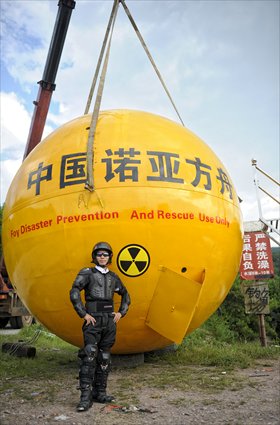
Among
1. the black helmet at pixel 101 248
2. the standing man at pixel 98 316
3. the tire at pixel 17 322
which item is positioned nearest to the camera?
the standing man at pixel 98 316

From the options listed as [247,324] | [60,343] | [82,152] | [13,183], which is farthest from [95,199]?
[247,324]

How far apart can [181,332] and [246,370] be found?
5.25 feet

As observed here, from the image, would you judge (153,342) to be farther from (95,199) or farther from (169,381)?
(95,199)

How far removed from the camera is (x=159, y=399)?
4492mm

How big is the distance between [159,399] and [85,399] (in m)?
0.87

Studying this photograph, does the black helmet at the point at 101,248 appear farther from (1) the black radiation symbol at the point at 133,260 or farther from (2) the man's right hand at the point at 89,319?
(2) the man's right hand at the point at 89,319

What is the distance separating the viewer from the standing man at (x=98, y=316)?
431 centimetres

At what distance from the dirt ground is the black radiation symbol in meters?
1.43

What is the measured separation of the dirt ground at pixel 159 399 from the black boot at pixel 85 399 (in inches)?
2.2

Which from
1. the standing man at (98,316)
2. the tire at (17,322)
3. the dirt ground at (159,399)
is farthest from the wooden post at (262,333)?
the tire at (17,322)

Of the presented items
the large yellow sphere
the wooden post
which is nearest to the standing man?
the large yellow sphere

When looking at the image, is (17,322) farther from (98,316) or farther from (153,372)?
(98,316)

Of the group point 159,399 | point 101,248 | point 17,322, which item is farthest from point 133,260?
point 17,322

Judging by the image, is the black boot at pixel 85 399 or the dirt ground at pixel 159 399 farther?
the black boot at pixel 85 399
